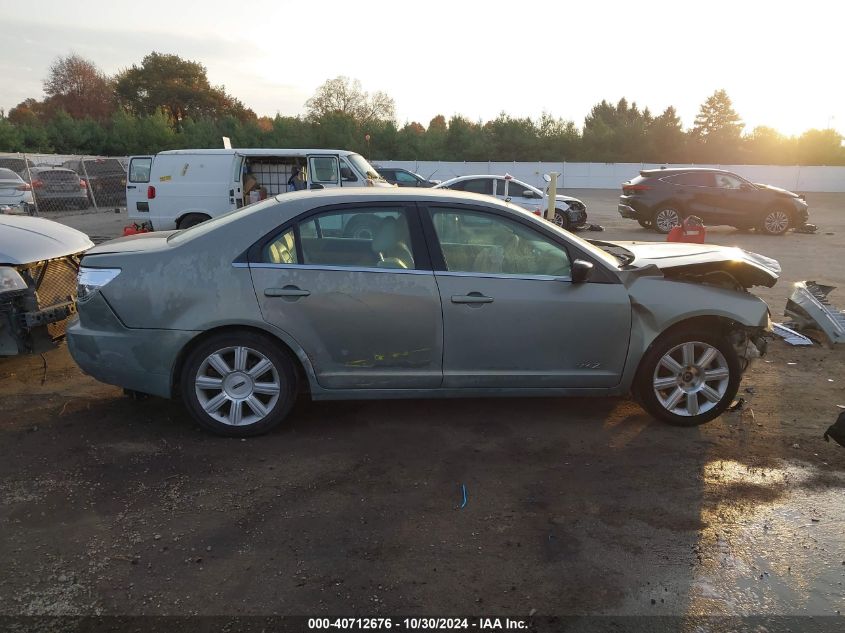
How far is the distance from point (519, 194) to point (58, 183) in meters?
13.7

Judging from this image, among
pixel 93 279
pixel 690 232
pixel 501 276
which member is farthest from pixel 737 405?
pixel 690 232

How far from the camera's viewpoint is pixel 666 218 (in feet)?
54.2

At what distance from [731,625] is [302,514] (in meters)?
2.03

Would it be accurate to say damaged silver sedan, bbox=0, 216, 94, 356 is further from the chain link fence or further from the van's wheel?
the chain link fence

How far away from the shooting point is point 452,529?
121 inches

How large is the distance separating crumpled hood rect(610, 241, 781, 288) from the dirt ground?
1016mm

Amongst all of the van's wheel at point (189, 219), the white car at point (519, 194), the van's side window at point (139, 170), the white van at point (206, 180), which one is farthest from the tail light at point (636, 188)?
the van's side window at point (139, 170)

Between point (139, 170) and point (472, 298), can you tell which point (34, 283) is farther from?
point (139, 170)

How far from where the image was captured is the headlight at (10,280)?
4.61m

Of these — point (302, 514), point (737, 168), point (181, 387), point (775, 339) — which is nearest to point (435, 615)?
point (302, 514)

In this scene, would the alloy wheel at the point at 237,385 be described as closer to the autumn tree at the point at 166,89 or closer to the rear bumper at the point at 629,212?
the rear bumper at the point at 629,212

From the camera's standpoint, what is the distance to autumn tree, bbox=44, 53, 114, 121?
6450cm

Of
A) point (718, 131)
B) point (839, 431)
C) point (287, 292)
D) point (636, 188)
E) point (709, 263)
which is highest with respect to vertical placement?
point (718, 131)

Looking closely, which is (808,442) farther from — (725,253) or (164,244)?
(164,244)
